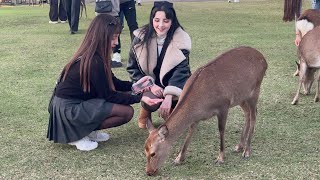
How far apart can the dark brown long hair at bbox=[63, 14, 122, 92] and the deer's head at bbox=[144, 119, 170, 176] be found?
0.87m

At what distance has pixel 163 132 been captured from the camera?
3760 millimetres

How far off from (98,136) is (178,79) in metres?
0.89

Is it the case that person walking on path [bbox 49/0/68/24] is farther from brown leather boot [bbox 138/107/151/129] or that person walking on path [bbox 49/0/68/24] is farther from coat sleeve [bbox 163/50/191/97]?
coat sleeve [bbox 163/50/191/97]

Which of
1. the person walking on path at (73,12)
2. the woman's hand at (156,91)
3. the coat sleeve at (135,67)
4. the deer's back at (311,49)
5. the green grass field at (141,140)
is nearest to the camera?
the green grass field at (141,140)

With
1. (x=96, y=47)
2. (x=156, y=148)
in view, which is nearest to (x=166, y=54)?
(x=96, y=47)

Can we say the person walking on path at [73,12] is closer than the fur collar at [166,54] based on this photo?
No

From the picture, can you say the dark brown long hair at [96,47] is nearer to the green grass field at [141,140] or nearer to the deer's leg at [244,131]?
the green grass field at [141,140]

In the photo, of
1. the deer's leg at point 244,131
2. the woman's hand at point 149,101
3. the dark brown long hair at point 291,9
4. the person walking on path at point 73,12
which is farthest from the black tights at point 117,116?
the person walking on path at point 73,12

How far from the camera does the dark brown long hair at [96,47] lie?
434cm

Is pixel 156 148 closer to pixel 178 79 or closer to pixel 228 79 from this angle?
pixel 228 79

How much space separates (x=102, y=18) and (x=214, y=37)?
695 cm

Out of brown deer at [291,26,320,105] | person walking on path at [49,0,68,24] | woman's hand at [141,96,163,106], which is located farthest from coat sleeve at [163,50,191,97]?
person walking on path at [49,0,68,24]

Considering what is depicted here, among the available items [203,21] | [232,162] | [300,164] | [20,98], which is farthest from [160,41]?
[203,21]

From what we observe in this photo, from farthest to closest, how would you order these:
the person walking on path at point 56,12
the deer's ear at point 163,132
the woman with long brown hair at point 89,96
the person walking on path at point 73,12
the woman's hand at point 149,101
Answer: the person walking on path at point 56,12
the person walking on path at point 73,12
the woman's hand at point 149,101
the woman with long brown hair at point 89,96
the deer's ear at point 163,132
